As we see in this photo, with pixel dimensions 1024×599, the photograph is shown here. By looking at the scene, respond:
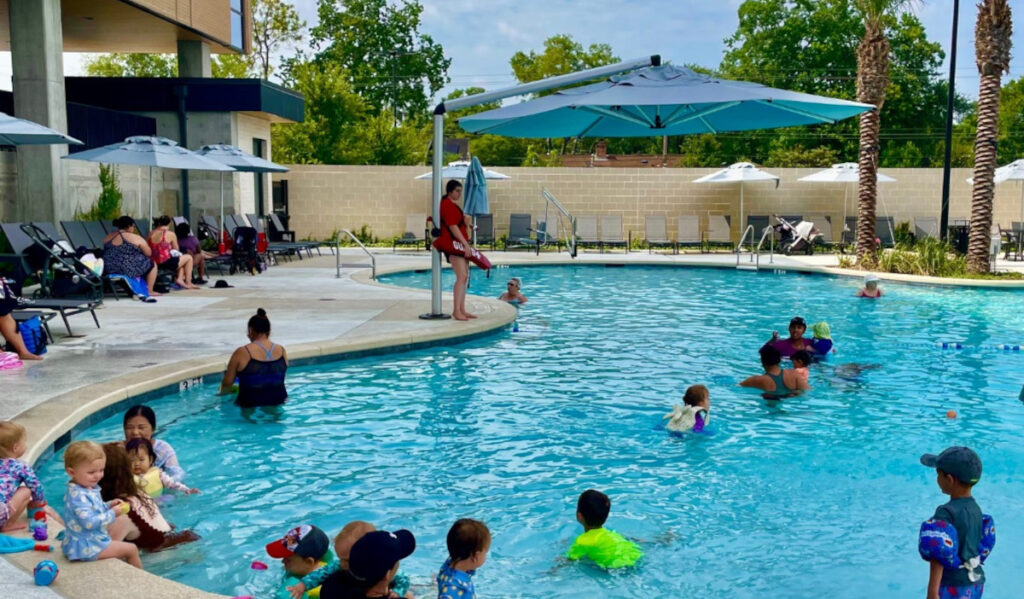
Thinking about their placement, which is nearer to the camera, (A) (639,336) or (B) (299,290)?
(A) (639,336)

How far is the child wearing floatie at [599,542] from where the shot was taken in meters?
5.13

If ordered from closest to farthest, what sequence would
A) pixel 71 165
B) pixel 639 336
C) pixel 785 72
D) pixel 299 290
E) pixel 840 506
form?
pixel 840 506, pixel 639 336, pixel 299 290, pixel 71 165, pixel 785 72

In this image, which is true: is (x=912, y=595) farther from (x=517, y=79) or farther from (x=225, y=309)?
(x=517, y=79)

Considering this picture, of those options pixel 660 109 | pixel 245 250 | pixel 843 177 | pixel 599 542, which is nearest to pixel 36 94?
pixel 245 250

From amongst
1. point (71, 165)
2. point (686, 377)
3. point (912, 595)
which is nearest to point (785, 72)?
point (71, 165)

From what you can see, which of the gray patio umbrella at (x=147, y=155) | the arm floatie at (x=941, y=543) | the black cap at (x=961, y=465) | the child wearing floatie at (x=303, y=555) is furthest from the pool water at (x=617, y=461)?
the gray patio umbrella at (x=147, y=155)

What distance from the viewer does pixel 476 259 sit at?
11.8 metres

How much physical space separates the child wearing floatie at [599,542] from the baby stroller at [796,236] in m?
21.5

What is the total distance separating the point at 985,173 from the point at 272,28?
165 feet

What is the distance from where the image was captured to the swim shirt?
512 centimetres

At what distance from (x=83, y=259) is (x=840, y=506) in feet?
32.0

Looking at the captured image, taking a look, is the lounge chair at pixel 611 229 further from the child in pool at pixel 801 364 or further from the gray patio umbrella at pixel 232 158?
the child in pool at pixel 801 364

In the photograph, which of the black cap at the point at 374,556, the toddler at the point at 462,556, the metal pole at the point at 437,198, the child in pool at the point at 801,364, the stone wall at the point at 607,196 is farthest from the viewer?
the stone wall at the point at 607,196

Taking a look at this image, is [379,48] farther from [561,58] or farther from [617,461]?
[617,461]
